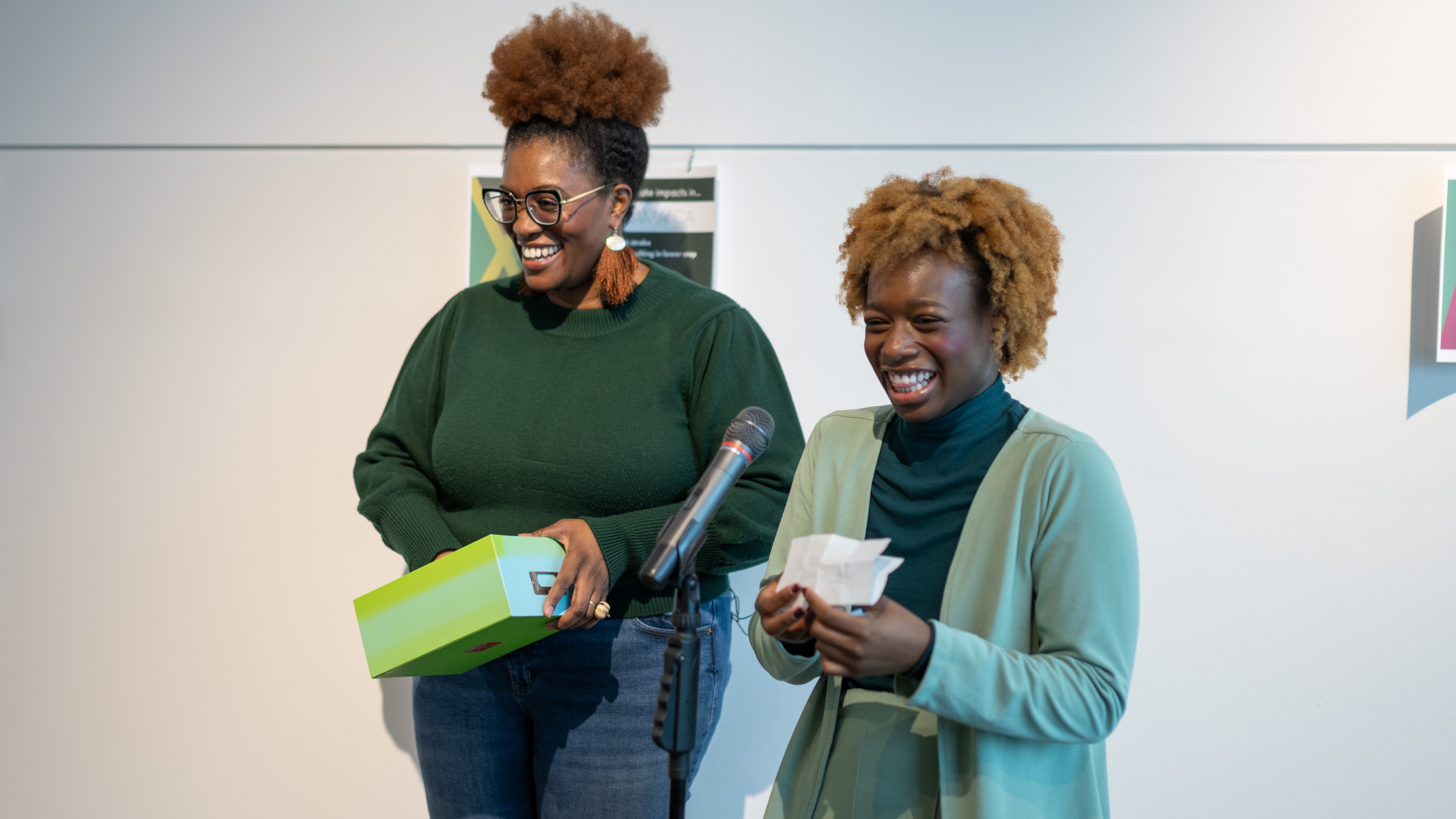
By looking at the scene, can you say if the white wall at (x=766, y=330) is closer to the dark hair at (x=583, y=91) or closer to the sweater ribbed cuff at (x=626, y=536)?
the dark hair at (x=583, y=91)

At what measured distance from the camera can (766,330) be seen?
236 cm

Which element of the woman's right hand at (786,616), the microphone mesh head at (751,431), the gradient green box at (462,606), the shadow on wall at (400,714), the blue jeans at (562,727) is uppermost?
the microphone mesh head at (751,431)

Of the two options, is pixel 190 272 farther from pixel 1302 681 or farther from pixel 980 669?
pixel 1302 681

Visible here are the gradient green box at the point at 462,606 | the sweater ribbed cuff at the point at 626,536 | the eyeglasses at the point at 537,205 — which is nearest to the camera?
the gradient green box at the point at 462,606

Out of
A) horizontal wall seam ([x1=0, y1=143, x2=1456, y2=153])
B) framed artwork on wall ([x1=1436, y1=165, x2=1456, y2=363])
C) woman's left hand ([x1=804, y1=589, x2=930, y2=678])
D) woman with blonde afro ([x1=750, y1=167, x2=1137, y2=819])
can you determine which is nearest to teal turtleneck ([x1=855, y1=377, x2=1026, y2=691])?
woman with blonde afro ([x1=750, y1=167, x2=1137, y2=819])

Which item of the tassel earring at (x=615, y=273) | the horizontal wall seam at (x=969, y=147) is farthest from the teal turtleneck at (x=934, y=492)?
the horizontal wall seam at (x=969, y=147)

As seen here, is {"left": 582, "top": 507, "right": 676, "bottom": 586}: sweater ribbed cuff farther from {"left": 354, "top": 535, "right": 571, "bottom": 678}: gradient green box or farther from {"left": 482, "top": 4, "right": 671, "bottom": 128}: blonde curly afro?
{"left": 482, "top": 4, "right": 671, "bottom": 128}: blonde curly afro

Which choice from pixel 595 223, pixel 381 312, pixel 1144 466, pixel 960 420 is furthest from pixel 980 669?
pixel 381 312

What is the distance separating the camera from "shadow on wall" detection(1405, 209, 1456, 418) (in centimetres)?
214

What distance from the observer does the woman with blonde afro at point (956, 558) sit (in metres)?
1.02

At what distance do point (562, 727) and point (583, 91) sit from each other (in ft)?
3.58

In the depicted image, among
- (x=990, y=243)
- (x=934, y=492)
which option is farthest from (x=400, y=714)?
(x=990, y=243)

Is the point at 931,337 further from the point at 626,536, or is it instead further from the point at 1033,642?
the point at 626,536

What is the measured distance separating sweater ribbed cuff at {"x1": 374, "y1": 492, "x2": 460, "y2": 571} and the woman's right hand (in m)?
0.71
